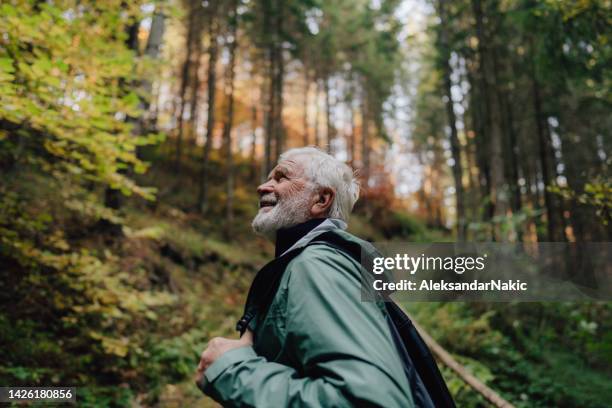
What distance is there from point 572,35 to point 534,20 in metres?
1.65

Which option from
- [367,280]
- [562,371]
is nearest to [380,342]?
[367,280]

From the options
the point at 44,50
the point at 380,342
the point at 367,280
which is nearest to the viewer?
the point at 380,342

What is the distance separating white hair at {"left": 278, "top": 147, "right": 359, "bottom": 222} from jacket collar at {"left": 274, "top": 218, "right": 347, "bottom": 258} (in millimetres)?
172

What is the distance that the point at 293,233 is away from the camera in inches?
75.3

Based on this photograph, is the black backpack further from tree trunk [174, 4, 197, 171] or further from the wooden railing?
tree trunk [174, 4, 197, 171]

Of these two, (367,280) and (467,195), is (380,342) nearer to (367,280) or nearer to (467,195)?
(367,280)

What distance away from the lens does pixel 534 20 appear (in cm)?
810

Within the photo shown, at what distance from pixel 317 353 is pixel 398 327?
53cm

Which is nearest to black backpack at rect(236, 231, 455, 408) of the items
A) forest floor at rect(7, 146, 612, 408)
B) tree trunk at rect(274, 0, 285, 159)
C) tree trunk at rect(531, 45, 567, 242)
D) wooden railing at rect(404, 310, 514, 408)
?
wooden railing at rect(404, 310, 514, 408)

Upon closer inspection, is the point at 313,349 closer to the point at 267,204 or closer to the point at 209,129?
the point at 267,204

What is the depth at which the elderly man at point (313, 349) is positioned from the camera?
122cm

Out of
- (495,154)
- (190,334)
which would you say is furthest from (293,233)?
(495,154)

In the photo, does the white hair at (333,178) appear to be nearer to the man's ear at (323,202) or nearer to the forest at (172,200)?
the man's ear at (323,202)

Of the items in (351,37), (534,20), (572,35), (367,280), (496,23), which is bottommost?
(367,280)
